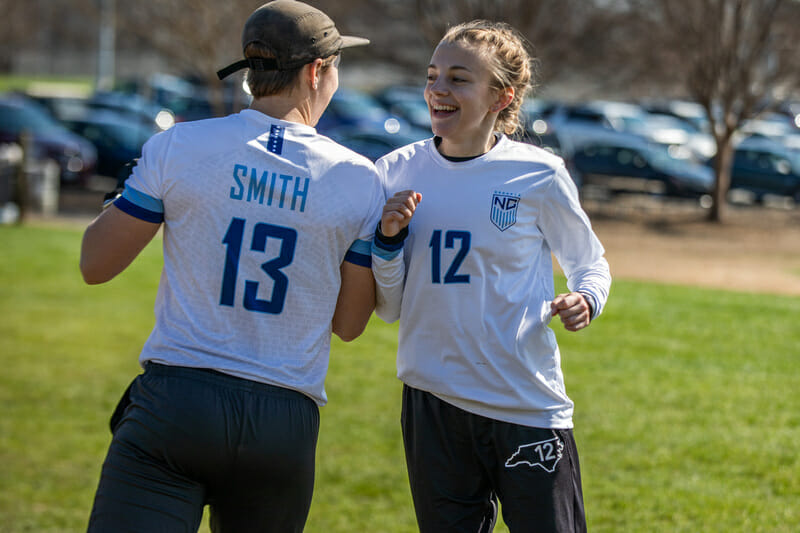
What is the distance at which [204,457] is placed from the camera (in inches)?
91.0

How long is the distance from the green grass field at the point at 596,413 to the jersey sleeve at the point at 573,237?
7.93 ft

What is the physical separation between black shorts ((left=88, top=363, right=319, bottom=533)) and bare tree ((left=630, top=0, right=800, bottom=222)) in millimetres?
19069

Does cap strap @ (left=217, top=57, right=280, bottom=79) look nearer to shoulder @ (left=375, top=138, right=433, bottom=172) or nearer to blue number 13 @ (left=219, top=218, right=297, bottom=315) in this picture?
blue number 13 @ (left=219, top=218, right=297, bottom=315)

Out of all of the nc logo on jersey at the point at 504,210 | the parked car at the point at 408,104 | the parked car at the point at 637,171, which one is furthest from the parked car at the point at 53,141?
the nc logo on jersey at the point at 504,210

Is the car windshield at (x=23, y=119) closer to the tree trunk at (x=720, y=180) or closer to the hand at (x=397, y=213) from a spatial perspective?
the tree trunk at (x=720, y=180)

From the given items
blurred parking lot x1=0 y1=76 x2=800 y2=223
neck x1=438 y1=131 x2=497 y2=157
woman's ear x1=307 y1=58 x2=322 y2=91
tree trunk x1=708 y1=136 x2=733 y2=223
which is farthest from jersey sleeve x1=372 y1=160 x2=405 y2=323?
tree trunk x1=708 y1=136 x2=733 y2=223

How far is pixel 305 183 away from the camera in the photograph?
2.43 metres

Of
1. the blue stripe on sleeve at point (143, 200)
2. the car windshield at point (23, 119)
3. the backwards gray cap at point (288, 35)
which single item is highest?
the car windshield at point (23, 119)

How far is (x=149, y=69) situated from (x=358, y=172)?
6488 centimetres

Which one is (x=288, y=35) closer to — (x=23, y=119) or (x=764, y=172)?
(x=23, y=119)

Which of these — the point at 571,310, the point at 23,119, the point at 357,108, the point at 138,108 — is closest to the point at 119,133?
the point at 23,119

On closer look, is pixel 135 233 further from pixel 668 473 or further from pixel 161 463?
pixel 668 473

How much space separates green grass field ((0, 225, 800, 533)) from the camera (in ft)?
17.1

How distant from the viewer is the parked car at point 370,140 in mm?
21859
